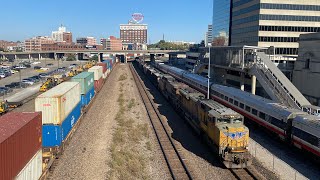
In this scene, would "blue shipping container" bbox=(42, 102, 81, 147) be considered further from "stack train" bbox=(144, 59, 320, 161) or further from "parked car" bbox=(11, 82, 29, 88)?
"parked car" bbox=(11, 82, 29, 88)

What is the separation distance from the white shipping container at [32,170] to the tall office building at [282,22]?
2645 inches

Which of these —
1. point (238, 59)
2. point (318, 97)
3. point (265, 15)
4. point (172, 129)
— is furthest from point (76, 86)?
point (265, 15)

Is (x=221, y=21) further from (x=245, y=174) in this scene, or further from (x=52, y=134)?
(x=52, y=134)

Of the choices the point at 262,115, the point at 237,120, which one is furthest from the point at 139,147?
the point at 262,115

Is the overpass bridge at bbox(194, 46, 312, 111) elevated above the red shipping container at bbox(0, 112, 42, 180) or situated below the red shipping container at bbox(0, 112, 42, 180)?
above

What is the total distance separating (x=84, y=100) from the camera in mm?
40625

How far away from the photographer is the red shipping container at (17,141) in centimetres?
1433

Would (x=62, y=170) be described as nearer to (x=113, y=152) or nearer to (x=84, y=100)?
(x=113, y=152)

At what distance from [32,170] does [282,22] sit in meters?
72.2

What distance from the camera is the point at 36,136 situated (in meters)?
19.0

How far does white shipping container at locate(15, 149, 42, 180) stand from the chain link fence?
652 inches

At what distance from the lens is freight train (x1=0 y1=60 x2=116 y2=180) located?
49.2 ft

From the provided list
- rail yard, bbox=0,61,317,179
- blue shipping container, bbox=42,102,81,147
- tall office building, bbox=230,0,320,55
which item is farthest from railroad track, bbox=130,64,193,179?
tall office building, bbox=230,0,320,55

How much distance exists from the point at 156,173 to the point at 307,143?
12126 millimetres
